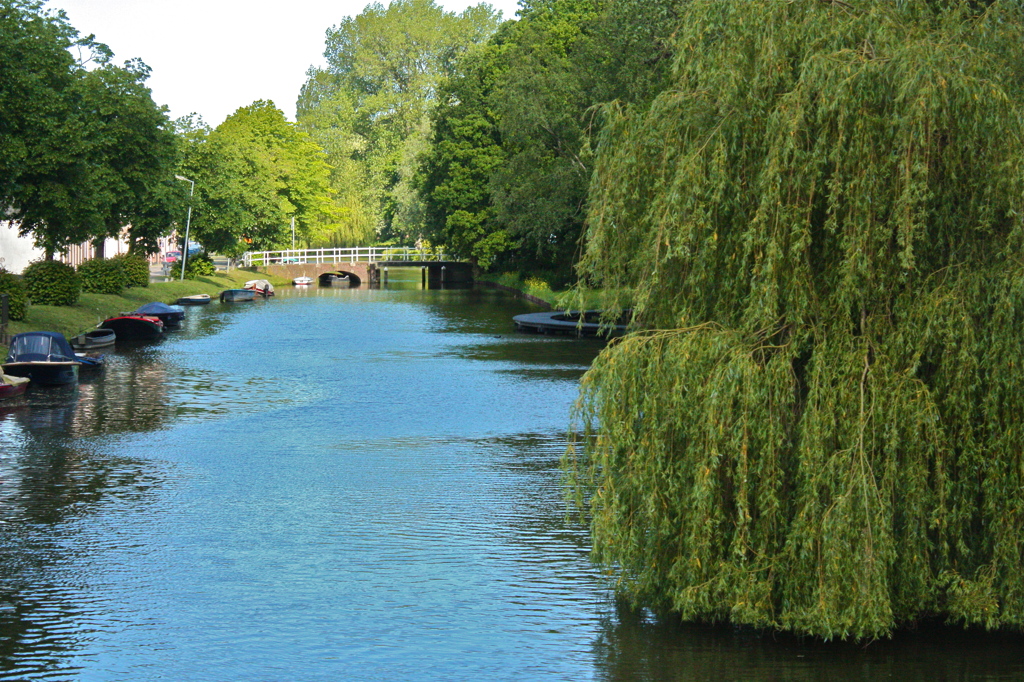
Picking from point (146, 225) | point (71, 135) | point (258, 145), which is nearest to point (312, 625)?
point (71, 135)

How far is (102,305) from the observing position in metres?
54.1

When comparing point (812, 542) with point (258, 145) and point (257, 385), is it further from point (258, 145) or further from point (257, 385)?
point (258, 145)

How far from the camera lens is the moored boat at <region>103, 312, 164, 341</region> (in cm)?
4638

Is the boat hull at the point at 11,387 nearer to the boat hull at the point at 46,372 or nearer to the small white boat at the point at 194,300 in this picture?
the boat hull at the point at 46,372

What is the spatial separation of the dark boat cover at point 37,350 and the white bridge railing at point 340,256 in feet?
206

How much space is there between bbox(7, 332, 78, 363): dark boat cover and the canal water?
93 cm

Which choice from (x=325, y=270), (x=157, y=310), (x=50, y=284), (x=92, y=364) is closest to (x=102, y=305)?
(x=50, y=284)

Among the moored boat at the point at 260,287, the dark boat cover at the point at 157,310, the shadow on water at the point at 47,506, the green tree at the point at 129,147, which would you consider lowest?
the shadow on water at the point at 47,506

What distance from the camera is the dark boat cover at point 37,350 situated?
103 feet

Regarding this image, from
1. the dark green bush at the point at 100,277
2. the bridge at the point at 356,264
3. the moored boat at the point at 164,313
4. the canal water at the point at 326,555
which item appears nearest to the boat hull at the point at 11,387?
the canal water at the point at 326,555

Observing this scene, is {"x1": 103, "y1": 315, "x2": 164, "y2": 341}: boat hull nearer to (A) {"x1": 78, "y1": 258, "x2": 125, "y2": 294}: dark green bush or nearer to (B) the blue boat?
(B) the blue boat

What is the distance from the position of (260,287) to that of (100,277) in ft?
60.9

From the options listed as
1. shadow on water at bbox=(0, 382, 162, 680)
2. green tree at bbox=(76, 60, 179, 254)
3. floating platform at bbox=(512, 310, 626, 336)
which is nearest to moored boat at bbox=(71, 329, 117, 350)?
green tree at bbox=(76, 60, 179, 254)

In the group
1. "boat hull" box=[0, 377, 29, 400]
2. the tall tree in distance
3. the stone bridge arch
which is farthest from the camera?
the tall tree in distance
